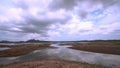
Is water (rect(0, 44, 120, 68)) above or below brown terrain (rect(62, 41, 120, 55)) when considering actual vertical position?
below

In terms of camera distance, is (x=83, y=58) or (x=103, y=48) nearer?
(x=83, y=58)

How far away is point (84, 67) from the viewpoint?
16453mm

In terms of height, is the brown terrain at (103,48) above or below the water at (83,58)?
above

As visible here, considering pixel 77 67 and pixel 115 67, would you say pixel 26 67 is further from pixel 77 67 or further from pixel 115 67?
pixel 115 67

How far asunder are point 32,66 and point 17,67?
229 cm

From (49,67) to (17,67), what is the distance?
5041mm

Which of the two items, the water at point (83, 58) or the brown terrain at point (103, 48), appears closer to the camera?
the water at point (83, 58)

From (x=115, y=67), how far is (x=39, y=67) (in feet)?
39.9

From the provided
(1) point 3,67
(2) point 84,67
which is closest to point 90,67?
(2) point 84,67

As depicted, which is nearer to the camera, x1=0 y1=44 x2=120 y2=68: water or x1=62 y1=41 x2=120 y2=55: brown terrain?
x1=0 y1=44 x2=120 y2=68: water

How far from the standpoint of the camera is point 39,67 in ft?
55.1

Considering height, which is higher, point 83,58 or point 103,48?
point 103,48

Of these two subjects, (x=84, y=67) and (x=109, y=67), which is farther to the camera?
(x=109, y=67)

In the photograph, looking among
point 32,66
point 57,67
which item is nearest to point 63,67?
point 57,67
